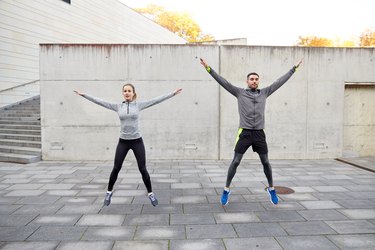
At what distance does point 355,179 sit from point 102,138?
6.94 meters

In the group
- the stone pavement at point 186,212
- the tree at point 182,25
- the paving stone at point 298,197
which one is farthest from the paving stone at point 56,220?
the tree at point 182,25

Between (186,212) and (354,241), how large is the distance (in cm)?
229

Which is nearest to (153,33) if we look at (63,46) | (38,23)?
(38,23)

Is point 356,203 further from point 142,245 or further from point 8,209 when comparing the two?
point 8,209

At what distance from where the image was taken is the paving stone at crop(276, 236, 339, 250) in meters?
A: 3.44

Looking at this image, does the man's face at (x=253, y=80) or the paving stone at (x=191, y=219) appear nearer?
the paving stone at (x=191, y=219)

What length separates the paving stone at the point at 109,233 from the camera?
12.2 feet

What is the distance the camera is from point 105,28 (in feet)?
73.5

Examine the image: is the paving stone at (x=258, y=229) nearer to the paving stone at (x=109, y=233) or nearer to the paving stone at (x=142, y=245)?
the paving stone at (x=142, y=245)

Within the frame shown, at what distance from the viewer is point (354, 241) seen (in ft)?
11.8

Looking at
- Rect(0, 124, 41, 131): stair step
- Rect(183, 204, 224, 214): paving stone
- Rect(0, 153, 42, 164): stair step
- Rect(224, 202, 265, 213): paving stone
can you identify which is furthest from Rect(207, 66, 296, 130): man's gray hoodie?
Rect(0, 124, 41, 131): stair step

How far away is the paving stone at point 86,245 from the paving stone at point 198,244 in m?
0.77

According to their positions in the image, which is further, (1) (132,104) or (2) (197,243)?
(1) (132,104)

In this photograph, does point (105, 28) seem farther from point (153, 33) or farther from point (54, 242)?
point (54, 242)
